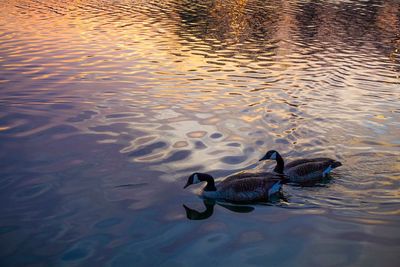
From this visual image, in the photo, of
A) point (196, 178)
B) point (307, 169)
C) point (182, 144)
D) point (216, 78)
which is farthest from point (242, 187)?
point (216, 78)

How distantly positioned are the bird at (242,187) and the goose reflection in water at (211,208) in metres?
0.14

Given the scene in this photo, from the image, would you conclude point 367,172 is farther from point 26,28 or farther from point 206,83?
point 26,28

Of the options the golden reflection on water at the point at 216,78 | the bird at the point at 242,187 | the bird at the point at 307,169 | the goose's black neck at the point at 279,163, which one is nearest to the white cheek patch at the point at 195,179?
the bird at the point at 242,187

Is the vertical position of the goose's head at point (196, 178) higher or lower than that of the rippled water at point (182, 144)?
higher

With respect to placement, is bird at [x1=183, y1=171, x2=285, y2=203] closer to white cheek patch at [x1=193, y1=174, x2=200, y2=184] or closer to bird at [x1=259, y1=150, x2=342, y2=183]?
white cheek patch at [x1=193, y1=174, x2=200, y2=184]

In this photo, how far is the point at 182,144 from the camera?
1578 cm

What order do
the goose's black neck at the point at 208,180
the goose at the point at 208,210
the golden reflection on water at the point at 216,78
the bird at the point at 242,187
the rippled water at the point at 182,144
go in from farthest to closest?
the golden reflection on water at the point at 216,78 < the goose's black neck at the point at 208,180 < the bird at the point at 242,187 < the goose at the point at 208,210 < the rippled water at the point at 182,144

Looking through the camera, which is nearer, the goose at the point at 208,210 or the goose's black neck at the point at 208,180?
the goose at the point at 208,210

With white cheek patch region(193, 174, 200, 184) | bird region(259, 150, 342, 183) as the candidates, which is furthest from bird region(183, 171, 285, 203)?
bird region(259, 150, 342, 183)

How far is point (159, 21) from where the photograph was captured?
46094 mm

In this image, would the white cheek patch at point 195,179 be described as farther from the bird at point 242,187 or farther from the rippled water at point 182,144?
the rippled water at point 182,144

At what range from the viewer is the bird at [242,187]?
11.9 meters

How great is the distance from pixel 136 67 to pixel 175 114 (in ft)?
30.0

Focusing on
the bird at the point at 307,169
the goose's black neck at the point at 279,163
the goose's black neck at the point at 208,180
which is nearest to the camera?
the goose's black neck at the point at 208,180
